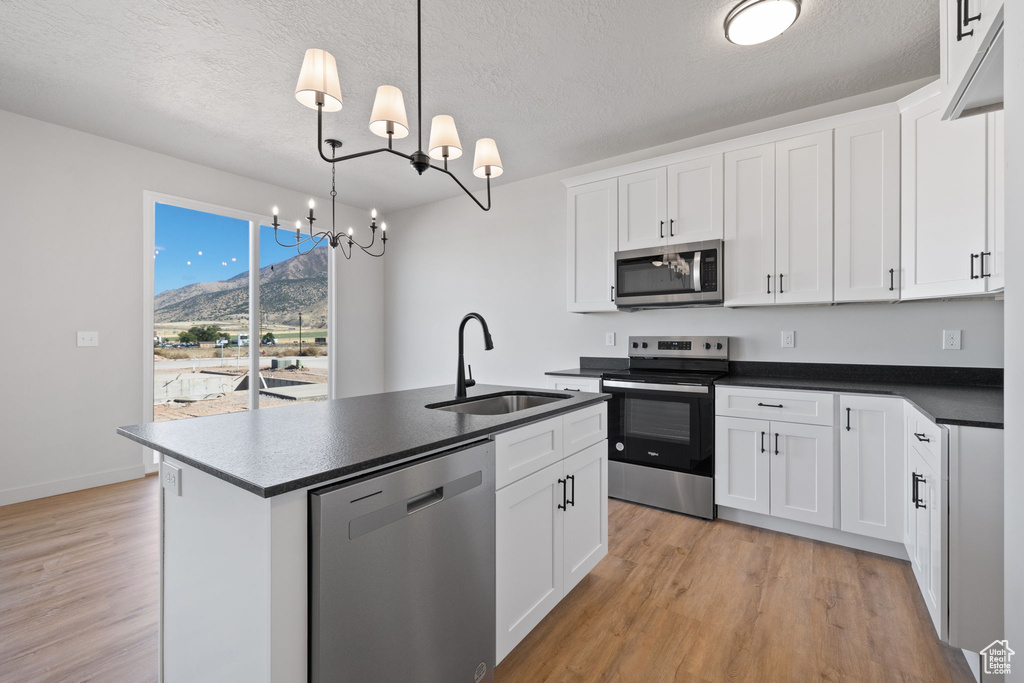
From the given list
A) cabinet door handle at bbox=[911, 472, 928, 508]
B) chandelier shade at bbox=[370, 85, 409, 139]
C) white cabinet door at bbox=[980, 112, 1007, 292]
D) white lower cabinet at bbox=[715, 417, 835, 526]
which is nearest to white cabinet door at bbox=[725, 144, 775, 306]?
white lower cabinet at bbox=[715, 417, 835, 526]

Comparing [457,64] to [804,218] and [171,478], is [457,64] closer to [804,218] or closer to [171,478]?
[804,218]

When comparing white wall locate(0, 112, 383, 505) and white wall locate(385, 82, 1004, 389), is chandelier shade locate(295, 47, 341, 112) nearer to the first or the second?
white wall locate(385, 82, 1004, 389)

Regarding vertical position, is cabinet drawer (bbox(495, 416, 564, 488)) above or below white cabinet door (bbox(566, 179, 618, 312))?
below

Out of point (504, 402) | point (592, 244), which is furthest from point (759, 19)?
point (504, 402)

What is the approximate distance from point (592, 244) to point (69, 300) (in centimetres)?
397

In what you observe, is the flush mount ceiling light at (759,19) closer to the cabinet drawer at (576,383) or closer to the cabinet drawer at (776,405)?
the cabinet drawer at (776,405)

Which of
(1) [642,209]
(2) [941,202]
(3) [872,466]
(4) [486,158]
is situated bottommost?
(3) [872,466]

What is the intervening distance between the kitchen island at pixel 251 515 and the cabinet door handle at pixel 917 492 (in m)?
1.69

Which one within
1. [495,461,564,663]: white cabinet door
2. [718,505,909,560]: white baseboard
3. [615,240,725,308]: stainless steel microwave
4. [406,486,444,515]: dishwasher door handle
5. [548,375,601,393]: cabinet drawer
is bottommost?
[718,505,909,560]: white baseboard

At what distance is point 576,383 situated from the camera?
3.37 metres

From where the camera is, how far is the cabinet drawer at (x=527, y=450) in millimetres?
1500

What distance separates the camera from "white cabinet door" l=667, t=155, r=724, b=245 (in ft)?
9.79

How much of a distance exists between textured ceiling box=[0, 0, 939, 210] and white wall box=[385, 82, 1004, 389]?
56 cm

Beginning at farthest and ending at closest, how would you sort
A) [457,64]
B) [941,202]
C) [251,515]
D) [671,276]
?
[671,276] → [457,64] → [941,202] → [251,515]
